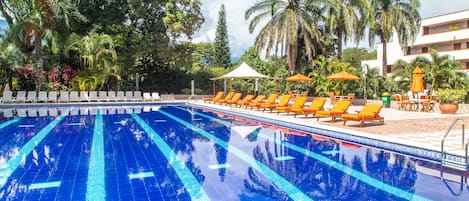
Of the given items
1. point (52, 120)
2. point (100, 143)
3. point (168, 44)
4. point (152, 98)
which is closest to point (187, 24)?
point (168, 44)

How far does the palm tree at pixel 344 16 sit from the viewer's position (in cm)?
2289

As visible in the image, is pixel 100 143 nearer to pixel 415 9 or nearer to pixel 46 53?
pixel 46 53

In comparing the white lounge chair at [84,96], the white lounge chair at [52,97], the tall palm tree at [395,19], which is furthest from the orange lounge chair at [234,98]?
the tall palm tree at [395,19]

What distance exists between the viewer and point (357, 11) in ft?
79.3

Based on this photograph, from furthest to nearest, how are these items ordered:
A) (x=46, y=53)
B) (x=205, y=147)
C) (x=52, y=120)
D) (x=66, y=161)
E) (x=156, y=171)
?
(x=46, y=53) < (x=52, y=120) < (x=205, y=147) < (x=66, y=161) < (x=156, y=171)

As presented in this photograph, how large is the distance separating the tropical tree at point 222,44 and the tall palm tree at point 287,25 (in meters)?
28.8

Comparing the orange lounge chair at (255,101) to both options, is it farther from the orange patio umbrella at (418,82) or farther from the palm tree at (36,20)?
the palm tree at (36,20)

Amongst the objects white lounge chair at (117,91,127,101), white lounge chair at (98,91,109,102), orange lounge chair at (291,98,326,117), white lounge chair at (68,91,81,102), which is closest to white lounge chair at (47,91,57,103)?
white lounge chair at (68,91,81,102)

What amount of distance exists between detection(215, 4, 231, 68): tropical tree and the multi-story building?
22.3 metres

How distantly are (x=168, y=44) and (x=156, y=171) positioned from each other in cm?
2094

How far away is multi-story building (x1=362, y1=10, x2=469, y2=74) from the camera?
33281 mm

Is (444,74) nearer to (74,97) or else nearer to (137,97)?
(137,97)

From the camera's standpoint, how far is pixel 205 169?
609 cm

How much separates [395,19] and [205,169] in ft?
76.5
